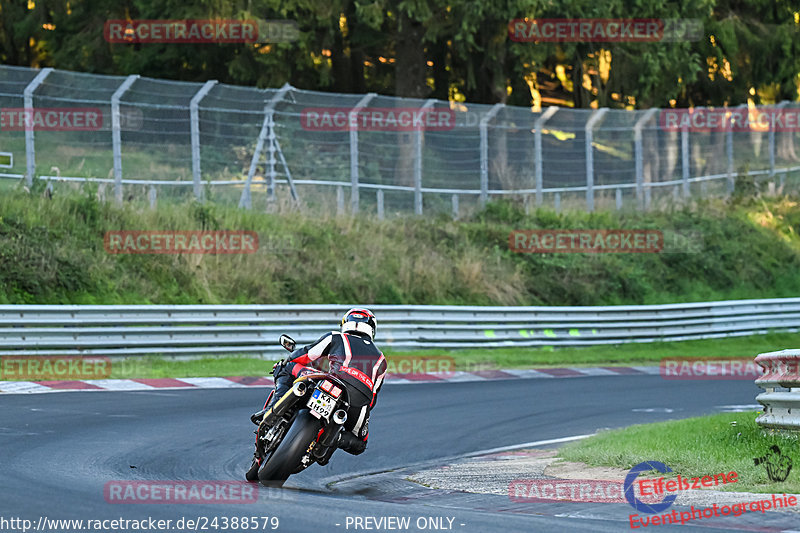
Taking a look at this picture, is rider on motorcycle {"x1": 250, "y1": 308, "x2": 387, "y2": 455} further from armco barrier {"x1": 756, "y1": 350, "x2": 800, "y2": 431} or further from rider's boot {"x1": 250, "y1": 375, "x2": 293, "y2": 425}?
armco barrier {"x1": 756, "y1": 350, "x2": 800, "y2": 431}

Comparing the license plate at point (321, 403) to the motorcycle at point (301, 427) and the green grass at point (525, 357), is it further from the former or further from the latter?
the green grass at point (525, 357)

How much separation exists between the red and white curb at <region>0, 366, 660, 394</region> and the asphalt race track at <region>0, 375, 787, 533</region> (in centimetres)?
54

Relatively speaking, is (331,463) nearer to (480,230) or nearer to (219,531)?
(219,531)

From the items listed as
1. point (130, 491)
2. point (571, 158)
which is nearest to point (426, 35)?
point (571, 158)

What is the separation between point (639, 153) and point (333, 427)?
2271 cm

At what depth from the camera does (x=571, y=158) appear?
28.9m

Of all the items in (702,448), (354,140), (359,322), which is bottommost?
(702,448)

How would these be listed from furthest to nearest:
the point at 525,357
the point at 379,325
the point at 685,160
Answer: the point at 685,160 → the point at 525,357 → the point at 379,325

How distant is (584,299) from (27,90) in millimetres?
11835

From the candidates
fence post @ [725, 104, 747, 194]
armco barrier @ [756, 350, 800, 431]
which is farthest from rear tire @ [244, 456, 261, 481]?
fence post @ [725, 104, 747, 194]

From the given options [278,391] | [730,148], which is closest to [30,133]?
[278,391]

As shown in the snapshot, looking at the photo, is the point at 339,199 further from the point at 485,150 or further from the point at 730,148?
the point at 730,148

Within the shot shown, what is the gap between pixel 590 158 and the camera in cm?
2905

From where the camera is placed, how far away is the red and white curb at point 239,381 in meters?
14.6
